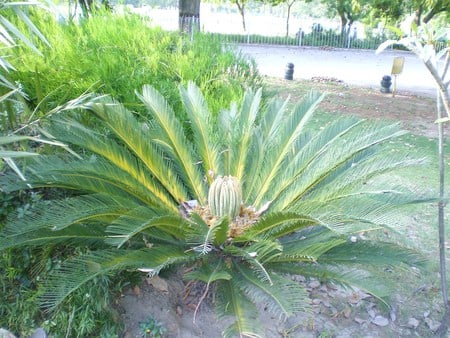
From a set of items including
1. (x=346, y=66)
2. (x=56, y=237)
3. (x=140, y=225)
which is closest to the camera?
(x=140, y=225)

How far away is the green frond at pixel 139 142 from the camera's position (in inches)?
107

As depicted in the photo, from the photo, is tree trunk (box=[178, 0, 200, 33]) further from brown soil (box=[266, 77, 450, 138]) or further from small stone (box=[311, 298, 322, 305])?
small stone (box=[311, 298, 322, 305])

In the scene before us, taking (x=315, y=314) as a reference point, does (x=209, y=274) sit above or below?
above

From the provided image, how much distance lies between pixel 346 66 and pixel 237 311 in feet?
55.0

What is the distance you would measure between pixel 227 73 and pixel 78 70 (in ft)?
4.62

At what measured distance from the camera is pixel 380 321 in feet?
9.82

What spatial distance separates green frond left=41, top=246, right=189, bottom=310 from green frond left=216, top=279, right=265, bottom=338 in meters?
0.28

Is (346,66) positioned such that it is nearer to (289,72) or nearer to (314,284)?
(289,72)

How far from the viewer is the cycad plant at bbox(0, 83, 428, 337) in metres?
2.31

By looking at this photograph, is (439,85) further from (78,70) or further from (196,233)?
(78,70)

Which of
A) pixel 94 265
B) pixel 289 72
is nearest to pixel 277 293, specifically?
pixel 94 265

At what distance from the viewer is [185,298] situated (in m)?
2.90

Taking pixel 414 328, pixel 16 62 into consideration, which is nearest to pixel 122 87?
→ pixel 16 62

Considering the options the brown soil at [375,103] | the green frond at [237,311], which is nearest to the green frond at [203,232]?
the green frond at [237,311]
